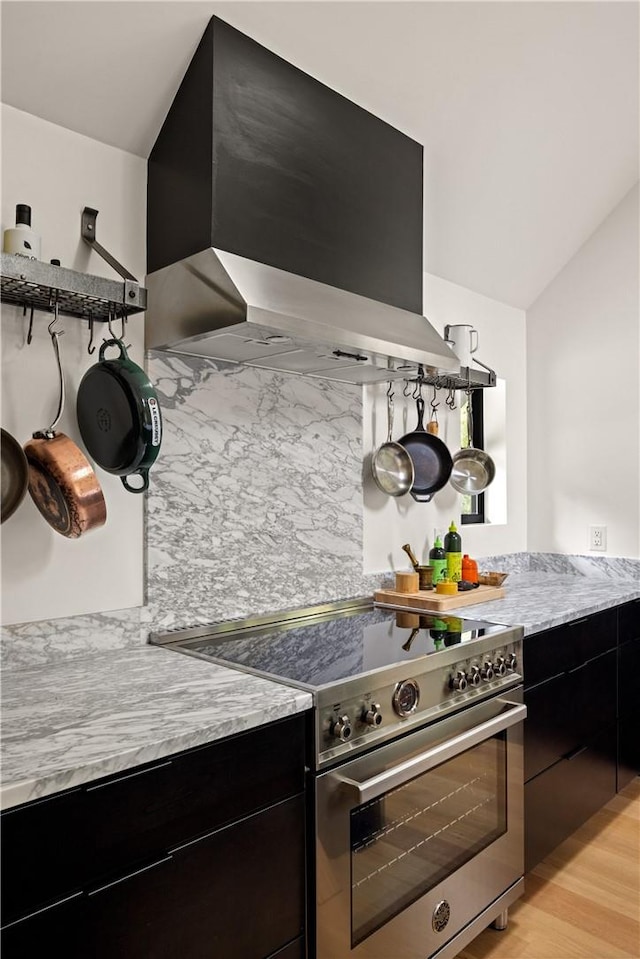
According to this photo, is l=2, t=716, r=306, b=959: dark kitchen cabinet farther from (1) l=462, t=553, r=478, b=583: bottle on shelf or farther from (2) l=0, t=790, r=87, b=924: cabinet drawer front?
(1) l=462, t=553, r=478, b=583: bottle on shelf

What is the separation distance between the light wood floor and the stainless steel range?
88 millimetres

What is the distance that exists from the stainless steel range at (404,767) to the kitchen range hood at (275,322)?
2.64 feet

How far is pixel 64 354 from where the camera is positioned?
1.69m

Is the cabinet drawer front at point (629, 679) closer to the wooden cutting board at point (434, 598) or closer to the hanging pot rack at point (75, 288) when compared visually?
the wooden cutting board at point (434, 598)

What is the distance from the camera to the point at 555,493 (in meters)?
3.31

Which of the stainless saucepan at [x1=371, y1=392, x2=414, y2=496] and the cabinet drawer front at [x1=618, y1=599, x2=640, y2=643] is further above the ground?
the stainless saucepan at [x1=371, y1=392, x2=414, y2=496]

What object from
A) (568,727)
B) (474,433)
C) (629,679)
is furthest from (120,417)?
(629,679)

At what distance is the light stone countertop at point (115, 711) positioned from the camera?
105 cm

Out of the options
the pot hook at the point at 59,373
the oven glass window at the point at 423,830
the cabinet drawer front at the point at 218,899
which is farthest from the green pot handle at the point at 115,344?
the oven glass window at the point at 423,830

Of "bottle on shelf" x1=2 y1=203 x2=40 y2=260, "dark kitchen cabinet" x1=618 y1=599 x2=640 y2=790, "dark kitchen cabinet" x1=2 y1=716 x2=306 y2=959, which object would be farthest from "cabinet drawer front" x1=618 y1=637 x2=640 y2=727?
"bottle on shelf" x1=2 y1=203 x2=40 y2=260

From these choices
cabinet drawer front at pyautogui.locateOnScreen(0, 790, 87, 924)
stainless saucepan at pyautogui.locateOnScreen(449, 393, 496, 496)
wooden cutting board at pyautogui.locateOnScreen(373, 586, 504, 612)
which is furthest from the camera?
stainless saucepan at pyautogui.locateOnScreen(449, 393, 496, 496)

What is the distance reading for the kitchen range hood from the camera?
1.59m

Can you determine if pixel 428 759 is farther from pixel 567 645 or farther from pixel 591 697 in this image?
pixel 591 697

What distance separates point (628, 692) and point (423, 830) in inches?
57.9
